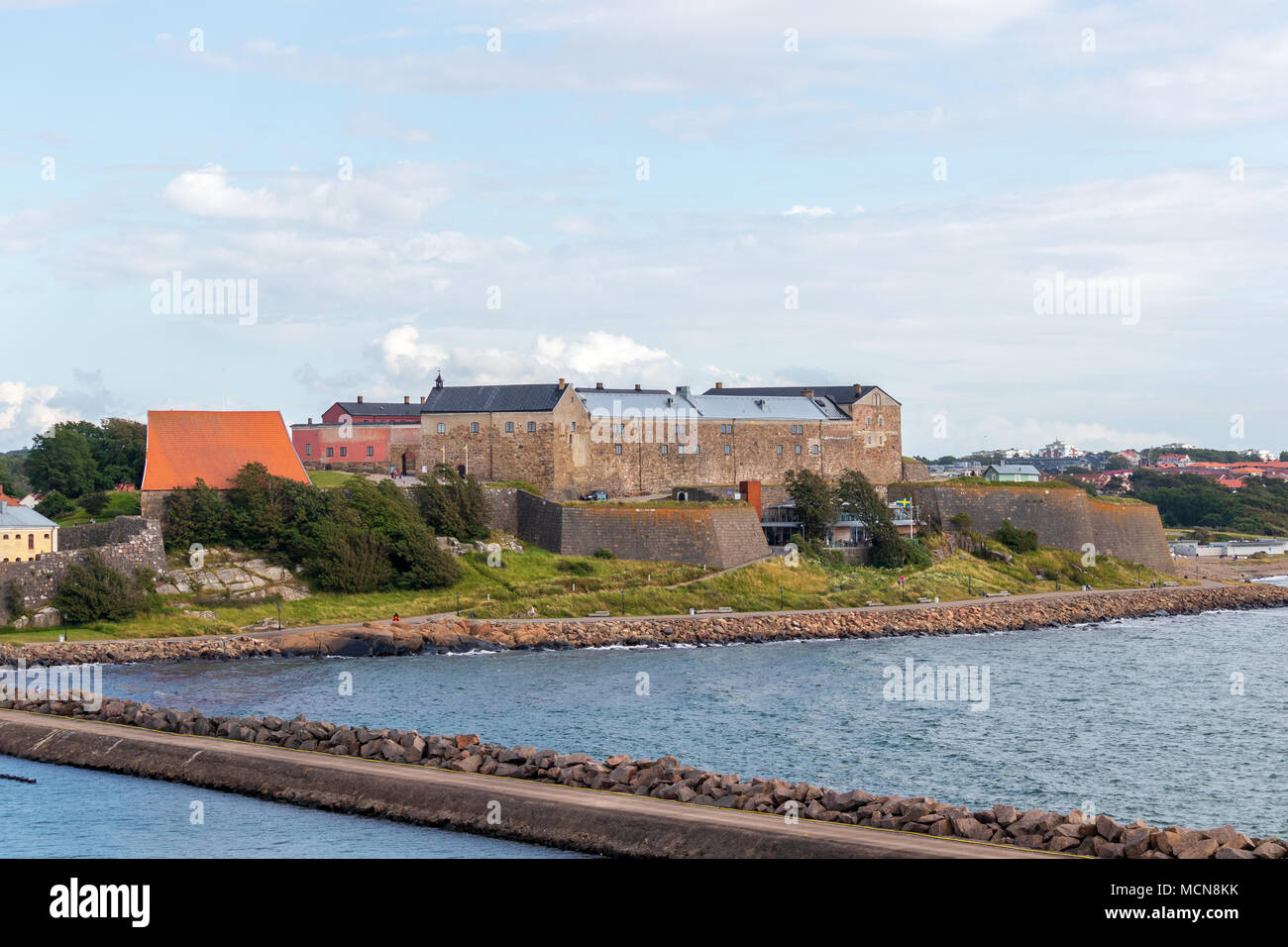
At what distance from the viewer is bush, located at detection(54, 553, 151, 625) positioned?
42.3 metres

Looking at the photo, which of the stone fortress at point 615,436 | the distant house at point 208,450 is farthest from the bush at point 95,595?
the stone fortress at point 615,436

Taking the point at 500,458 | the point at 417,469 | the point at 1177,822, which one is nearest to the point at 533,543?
the point at 500,458

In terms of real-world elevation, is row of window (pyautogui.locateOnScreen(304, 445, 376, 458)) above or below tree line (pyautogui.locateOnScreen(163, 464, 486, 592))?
above

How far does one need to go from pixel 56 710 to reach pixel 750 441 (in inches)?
1592

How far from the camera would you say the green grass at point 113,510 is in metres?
50.3

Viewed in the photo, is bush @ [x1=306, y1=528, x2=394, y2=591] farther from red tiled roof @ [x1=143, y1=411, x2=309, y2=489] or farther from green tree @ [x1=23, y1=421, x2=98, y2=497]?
green tree @ [x1=23, y1=421, x2=98, y2=497]

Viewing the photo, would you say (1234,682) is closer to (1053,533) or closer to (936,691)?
(936,691)

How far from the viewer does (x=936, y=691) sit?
38875 mm

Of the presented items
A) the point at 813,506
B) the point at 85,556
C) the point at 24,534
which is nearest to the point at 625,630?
the point at 813,506

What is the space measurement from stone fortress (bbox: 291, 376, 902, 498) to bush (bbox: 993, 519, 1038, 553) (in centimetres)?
643

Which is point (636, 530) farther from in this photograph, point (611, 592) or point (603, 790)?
point (603, 790)

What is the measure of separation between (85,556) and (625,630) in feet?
59.1

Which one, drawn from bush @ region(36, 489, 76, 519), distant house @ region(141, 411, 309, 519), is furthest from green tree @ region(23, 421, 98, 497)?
distant house @ region(141, 411, 309, 519)
